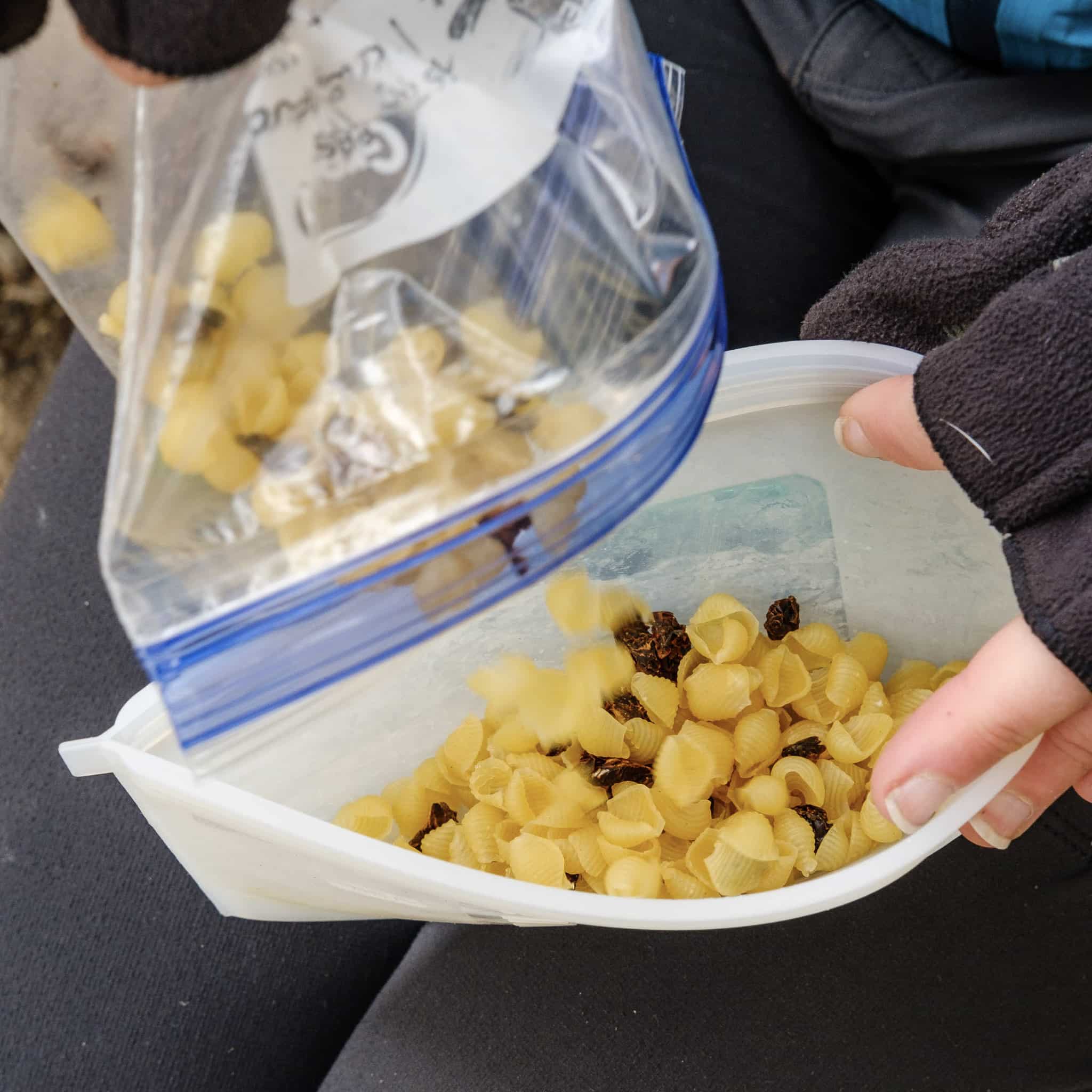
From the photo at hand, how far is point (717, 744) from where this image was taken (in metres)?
0.52

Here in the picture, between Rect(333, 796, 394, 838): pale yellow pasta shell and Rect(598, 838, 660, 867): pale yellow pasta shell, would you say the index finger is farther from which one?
Rect(333, 796, 394, 838): pale yellow pasta shell

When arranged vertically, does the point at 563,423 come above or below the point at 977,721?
above

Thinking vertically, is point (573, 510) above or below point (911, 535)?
above

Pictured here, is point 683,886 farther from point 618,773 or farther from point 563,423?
point 563,423

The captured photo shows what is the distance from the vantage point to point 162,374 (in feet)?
1.03

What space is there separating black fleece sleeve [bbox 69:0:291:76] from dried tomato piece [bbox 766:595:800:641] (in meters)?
0.40

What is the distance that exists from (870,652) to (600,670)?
15 centimetres

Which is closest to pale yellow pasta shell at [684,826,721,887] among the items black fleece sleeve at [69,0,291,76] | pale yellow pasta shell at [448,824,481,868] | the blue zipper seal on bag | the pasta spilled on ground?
the pasta spilled on ground

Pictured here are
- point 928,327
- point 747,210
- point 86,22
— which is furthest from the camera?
point 747,210

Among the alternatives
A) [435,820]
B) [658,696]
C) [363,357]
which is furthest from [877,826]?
[363,357]

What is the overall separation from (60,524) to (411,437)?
0.40 m

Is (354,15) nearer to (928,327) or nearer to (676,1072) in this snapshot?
(928,327)

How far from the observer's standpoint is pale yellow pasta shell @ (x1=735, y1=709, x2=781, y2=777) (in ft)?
1.73

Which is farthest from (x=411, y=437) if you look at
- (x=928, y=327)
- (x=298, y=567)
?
(x=928, y=327)
